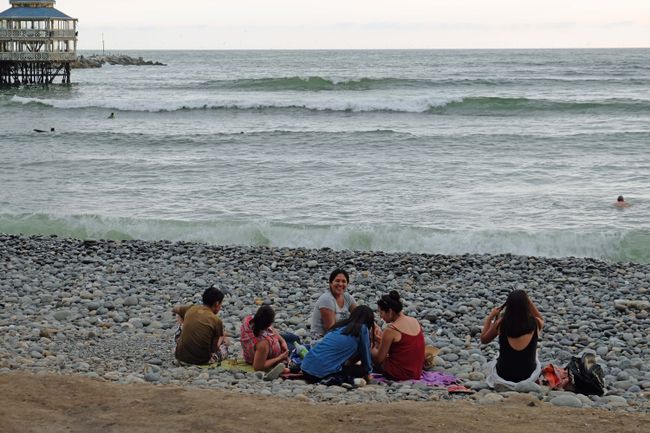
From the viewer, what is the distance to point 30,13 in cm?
5397

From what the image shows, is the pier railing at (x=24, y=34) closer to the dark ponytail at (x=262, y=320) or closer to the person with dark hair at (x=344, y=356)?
the dark ponytail at (x=262, y=320)

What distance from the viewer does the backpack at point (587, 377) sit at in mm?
Answer: 7160

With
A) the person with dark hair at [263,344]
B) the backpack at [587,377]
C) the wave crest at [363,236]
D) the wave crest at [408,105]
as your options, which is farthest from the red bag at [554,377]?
the wave crest at [408,105]

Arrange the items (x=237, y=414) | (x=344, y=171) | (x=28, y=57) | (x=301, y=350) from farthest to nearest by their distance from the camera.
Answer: (x=28, y=57) < (x=344, y=171) < (x=301, y=350) < (x=237, y=414)

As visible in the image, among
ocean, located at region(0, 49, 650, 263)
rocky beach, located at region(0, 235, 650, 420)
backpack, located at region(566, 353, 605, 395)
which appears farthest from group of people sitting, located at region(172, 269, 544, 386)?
ocean, located at region(0, 49, 650, 263)

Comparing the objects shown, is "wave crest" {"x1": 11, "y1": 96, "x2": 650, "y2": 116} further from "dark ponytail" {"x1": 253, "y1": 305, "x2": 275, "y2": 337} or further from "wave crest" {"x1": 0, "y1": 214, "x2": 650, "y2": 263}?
"dark ponytail" {"x1": 253, "y1": 305, "x2": 275, "y2": 337}

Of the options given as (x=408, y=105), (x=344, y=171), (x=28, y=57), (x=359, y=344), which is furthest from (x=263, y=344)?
(x=28, y=57)

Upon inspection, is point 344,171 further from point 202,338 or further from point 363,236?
point 202,338

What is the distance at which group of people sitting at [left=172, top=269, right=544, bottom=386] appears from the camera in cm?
734

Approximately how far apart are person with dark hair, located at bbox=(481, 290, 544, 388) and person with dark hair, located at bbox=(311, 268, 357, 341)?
1.80 m

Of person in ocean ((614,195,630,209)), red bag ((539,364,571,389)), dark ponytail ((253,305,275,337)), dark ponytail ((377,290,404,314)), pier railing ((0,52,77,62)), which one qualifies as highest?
pier railing ((0,52,77,62))

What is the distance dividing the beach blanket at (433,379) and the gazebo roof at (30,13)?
2012 inches

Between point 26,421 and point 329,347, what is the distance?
102 inches

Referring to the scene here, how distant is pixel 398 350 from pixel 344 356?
50cm
